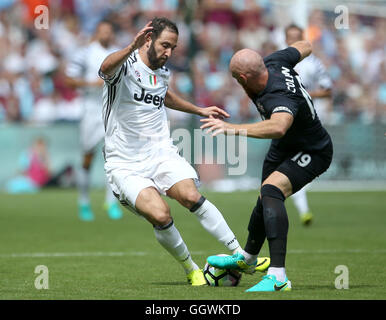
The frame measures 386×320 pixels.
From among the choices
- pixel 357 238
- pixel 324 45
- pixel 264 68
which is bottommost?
pixel 357 238

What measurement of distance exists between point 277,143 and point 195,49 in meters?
14.9

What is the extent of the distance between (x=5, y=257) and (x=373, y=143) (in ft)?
42.0

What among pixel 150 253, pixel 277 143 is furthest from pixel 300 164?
pixel 150 253

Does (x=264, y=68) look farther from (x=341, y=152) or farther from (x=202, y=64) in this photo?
(x=202, y=64)

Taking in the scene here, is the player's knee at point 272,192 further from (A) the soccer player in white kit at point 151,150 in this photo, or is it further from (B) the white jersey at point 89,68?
(B) the white jersey at point 89,68

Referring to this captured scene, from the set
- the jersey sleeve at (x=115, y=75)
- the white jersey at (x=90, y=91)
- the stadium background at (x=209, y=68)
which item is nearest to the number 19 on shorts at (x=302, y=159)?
the jersey sleeve at (x=115, y=75)

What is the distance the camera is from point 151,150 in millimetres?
7680

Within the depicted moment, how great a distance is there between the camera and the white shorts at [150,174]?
745cm

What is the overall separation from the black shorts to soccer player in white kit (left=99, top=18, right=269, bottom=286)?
62 centimetres

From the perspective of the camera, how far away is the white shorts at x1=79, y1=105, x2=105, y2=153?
45.1ft

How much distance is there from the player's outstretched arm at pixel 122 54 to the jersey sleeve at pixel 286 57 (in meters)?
1.08

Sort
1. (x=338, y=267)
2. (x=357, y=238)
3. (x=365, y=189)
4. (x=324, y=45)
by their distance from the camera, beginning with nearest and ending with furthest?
1. (x=338, y=267)
2. (x=357, y=238)
3. (x=365, y=189)
4. (x=324, y=45)

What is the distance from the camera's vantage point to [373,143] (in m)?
20.3
